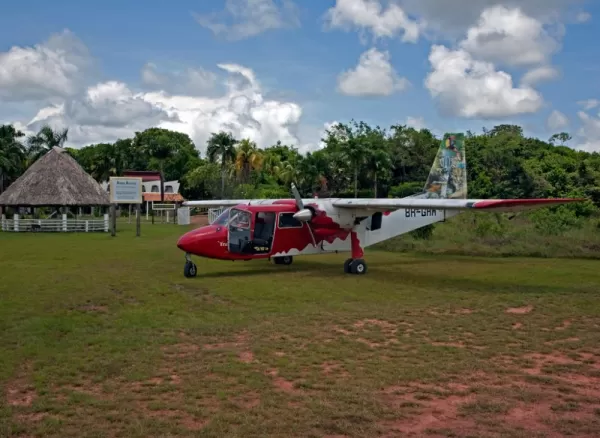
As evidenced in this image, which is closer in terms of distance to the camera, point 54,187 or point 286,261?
point 286,261

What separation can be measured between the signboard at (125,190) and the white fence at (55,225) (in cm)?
458

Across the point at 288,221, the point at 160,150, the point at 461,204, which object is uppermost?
the point at 160,150

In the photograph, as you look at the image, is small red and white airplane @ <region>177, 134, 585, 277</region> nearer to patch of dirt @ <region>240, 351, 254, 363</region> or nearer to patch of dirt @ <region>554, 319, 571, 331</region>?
patch of dirt @ <region>554, 319, 571, 331</region>

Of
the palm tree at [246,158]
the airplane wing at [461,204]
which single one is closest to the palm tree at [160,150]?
the palm tree at [246,158]

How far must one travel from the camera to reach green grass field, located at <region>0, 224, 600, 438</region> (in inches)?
236

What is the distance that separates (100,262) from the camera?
2083cm

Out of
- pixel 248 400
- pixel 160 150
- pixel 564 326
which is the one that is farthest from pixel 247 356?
pixel 160 150

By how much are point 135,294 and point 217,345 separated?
5205 mm

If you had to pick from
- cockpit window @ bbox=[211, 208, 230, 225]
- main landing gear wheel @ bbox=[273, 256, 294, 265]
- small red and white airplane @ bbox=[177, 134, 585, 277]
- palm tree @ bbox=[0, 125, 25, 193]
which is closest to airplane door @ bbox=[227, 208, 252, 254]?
small red and white airplane @ bbox=[177, 134, 585, 277]

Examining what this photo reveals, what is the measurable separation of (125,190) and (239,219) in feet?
72.0

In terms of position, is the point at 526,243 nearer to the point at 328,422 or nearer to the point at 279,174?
the point at 328,422

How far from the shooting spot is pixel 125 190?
1479 inches

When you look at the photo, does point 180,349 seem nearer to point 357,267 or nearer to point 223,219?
point 223,219

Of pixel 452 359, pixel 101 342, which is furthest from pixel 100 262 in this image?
pixel 452 359
